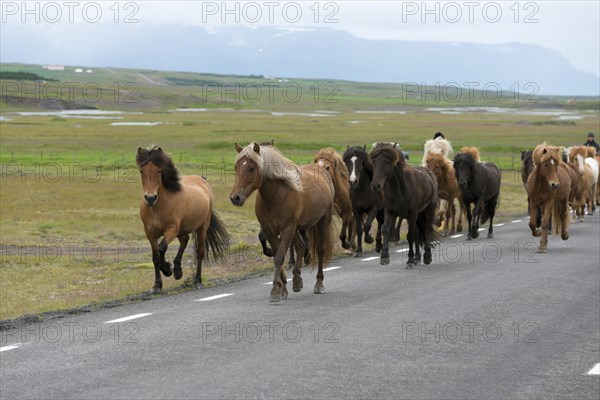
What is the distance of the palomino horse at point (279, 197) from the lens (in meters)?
13.5

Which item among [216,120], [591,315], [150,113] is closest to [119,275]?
[591,315]

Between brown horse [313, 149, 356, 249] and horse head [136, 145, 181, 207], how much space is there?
14.3ft

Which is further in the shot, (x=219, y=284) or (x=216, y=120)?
(x=216, y=120)

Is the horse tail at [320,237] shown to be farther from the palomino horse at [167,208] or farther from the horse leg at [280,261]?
the palomino horse at [167,208]

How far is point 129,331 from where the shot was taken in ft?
38.0

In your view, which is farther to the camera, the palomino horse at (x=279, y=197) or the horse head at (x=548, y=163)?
the horse head at (x=548, y=163)

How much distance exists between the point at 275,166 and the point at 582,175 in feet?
55.3

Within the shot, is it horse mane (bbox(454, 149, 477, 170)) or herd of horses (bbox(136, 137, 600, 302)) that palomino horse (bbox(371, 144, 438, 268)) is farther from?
horse mane (bbox(454, 149, 477, 170))

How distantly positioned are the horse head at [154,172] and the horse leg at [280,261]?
1.95 meters

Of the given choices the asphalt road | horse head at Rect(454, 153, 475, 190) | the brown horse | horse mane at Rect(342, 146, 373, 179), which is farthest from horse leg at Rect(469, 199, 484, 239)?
the asphalt road

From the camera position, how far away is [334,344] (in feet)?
35.8

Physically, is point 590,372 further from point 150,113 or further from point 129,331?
point 150,113

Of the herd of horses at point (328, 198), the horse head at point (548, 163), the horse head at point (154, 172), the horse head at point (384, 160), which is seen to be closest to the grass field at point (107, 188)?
the herd of horses at point (328, 198)

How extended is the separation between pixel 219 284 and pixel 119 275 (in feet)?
13.7
